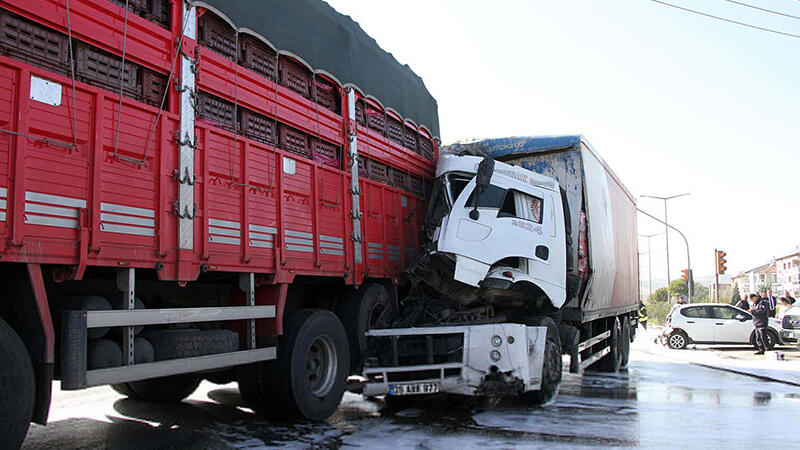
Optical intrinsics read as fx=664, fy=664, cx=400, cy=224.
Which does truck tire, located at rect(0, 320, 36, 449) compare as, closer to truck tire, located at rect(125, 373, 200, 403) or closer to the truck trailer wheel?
truck tire, located at rect(125, 373, 200, 403)

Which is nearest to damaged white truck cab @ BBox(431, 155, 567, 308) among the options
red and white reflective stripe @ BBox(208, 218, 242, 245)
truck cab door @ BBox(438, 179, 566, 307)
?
truck cab door @ BBox(438, 179, 566, 307)

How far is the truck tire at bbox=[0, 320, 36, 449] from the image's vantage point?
3.54 m

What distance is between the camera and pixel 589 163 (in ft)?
32.6

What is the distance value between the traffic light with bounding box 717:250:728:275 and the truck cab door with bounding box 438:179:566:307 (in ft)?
73.0

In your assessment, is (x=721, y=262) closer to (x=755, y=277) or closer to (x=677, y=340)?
(x=677, y=340)

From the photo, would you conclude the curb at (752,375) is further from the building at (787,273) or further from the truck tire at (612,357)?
the building at (787,273)

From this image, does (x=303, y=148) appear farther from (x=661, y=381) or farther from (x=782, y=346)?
(x=782, y=346)

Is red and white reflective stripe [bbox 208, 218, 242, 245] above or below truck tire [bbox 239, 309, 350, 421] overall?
above

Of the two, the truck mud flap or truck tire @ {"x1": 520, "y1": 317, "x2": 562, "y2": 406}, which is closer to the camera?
the truck mud flap

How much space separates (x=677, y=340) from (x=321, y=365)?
1618cm

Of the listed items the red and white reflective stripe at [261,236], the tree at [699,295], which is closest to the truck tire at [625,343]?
the red and white reflective stripe at [261,236]

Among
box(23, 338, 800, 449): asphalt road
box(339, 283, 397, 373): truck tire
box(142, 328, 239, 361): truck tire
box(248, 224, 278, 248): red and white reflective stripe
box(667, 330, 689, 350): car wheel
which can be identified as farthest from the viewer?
box(667, 330, 689, 350): car wheel

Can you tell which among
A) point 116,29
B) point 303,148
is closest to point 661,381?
point 303,148

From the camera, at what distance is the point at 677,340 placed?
19.9m
